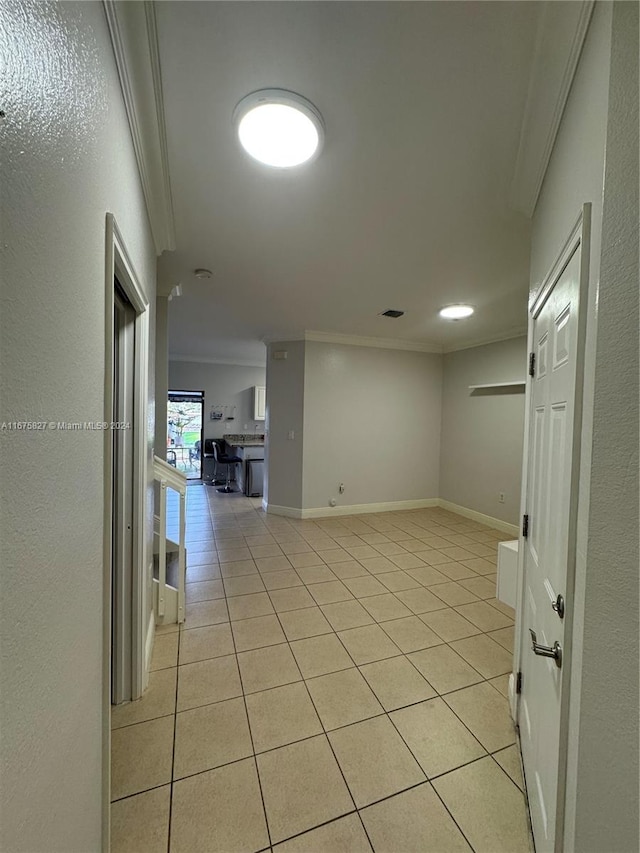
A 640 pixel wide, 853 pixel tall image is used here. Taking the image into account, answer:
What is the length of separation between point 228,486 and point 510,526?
5.04 meters

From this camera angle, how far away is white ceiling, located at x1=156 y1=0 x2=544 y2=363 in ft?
3.47

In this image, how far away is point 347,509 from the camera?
5234 mm

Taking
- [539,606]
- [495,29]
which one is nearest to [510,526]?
[539,606]

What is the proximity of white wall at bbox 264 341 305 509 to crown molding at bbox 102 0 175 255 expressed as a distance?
125 inches

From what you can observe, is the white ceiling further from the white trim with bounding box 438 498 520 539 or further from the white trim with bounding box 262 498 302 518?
the white trim with bounding box 262 498 302 518

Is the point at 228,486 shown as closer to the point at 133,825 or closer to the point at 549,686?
the point at 133,825

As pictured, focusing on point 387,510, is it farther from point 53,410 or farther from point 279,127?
point 53,410

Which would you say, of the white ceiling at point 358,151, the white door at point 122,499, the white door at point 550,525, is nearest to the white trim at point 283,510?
the white ceiling at point 358,151

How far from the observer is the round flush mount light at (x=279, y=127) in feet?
4.18

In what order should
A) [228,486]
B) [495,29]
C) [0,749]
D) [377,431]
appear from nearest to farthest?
[0,749]
[495,29]
[377,431]
[228,486]

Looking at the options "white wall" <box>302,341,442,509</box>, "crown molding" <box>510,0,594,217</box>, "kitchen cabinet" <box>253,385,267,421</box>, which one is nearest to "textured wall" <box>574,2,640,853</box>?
"crown molding" <box>510,0,594,217</box>

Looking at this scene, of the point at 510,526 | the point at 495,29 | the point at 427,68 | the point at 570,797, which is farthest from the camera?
the point at 510,526

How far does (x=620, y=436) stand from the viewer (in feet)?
2.30

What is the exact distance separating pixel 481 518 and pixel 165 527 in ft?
14.1
